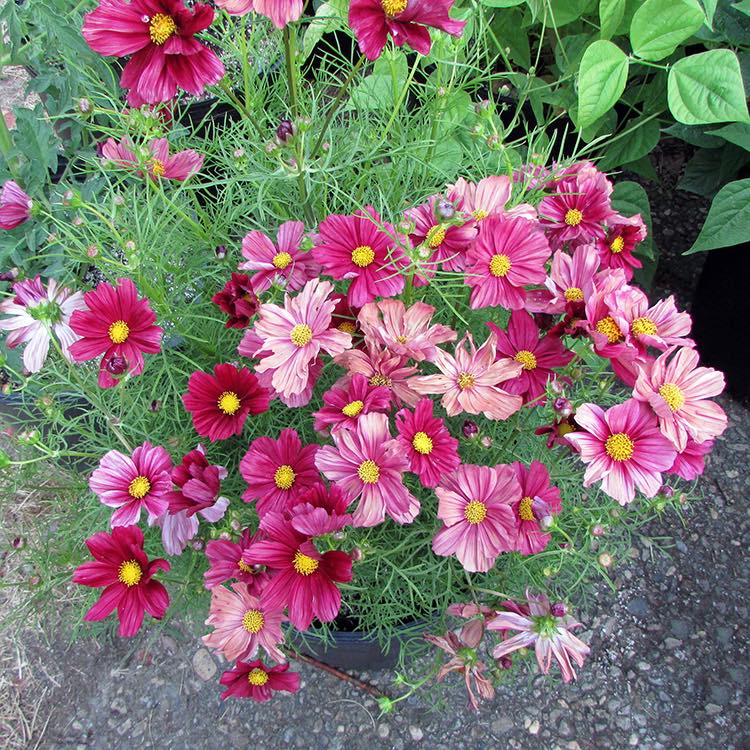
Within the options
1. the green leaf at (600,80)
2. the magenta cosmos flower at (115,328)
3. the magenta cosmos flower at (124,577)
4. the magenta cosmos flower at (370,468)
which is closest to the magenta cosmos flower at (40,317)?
the magenta cosmos flower at (115,328)

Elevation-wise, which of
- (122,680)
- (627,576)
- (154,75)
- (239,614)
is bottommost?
(122,680)

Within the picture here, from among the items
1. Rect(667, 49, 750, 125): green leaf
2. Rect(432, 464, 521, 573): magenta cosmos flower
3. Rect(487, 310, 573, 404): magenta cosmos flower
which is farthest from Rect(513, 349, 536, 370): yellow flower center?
Rect(667, 49, 750, 125): green leaf

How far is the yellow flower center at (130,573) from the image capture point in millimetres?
631

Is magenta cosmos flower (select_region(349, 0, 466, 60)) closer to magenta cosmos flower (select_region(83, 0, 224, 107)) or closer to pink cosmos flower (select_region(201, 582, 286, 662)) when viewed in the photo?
magenta cosmos flower (select_region(83, 0, 224, 107))

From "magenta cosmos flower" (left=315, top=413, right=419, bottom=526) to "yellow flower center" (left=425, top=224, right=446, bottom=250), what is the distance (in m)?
0.15

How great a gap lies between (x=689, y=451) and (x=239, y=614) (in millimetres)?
410

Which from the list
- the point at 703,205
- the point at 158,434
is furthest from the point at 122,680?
the point at 703,205

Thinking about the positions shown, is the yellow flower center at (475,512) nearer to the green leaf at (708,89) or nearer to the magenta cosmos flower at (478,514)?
the magenta cosmos flower at (478,514)

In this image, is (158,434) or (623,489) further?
(158,434)

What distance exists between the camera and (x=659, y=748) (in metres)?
0.99

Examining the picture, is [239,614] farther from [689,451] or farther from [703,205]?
[703,205]

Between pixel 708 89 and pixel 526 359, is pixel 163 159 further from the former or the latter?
pixel 708 89

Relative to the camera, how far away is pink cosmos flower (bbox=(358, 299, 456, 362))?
618mm

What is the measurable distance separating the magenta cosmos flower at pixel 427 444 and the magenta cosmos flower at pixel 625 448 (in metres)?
0.10
